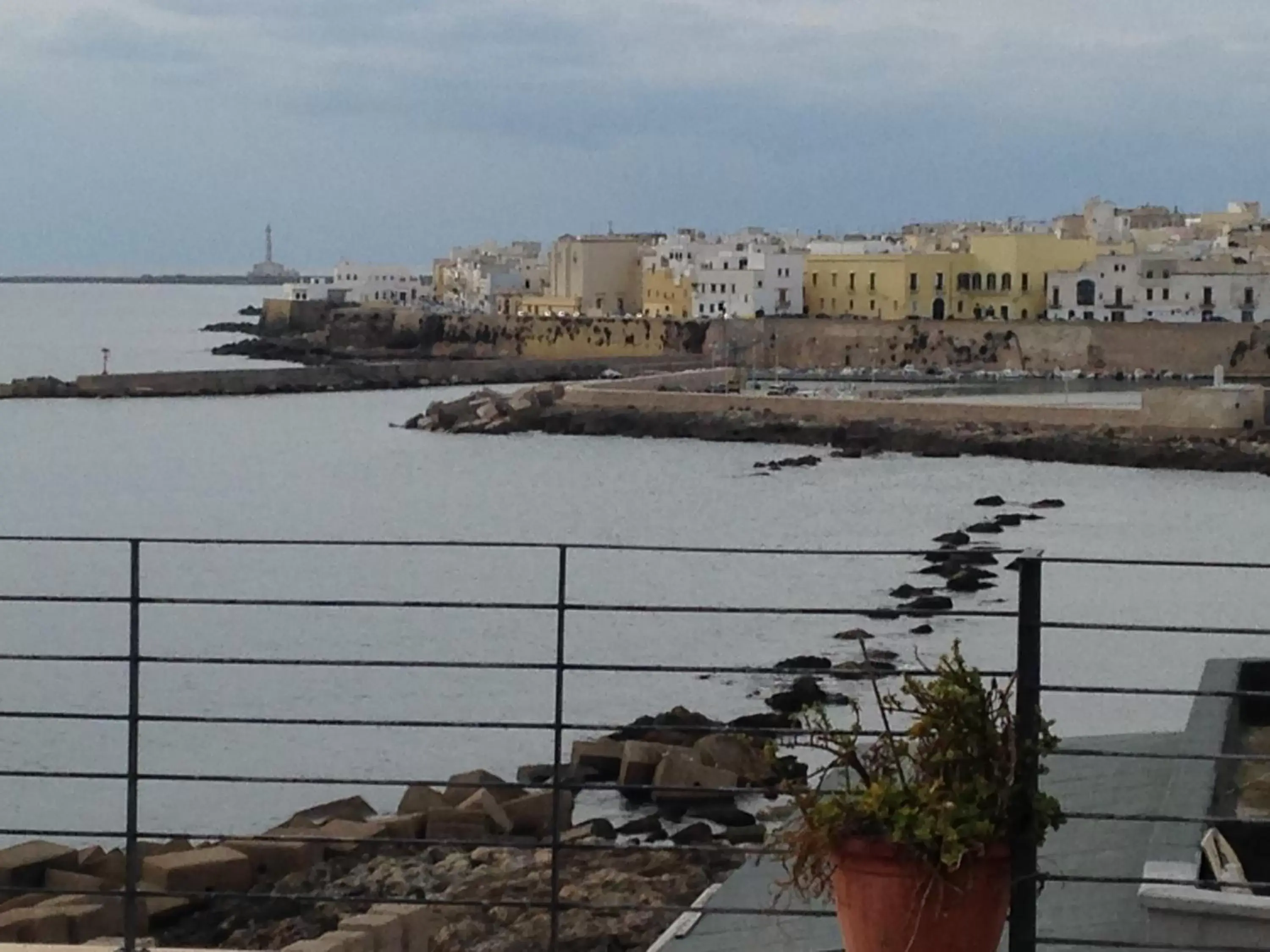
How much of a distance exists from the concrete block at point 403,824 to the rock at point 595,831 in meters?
0.60

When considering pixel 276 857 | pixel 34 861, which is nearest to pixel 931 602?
pixel 276 857

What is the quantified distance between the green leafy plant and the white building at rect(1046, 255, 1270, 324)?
166 feet

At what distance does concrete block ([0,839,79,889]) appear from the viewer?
719cm

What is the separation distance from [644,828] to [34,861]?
2817mm

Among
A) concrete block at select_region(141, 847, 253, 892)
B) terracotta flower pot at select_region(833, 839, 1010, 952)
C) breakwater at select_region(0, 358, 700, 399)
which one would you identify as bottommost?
concrete block at select_region(141, 847, 253, 892)

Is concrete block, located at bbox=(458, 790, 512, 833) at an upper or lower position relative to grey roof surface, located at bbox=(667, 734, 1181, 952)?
lower

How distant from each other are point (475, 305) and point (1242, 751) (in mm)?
66367

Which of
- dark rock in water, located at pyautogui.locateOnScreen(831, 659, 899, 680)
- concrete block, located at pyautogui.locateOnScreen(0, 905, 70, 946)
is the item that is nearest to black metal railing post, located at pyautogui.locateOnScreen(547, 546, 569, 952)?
dark rock in water, located at pyautogui.locateOnScreen(831, 659, 899, 680)

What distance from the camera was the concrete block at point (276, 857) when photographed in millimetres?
7500

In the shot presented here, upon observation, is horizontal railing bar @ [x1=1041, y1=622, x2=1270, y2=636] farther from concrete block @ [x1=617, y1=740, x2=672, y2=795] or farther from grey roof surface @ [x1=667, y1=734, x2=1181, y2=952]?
concrete block @ [x1=617, y1=740, x2=672, y2=795]

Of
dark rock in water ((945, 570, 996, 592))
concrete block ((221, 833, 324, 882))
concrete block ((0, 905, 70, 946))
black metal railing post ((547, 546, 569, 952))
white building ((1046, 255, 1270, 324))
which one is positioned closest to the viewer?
black metal railing post ((547, 546, 569, 952))

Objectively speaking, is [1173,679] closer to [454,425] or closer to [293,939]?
[293,939]

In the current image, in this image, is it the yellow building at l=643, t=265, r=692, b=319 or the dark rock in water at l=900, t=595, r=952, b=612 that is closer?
the dark rock in water at l=900, t=595, r=952, b=612

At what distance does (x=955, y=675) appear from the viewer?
1.87 meters
